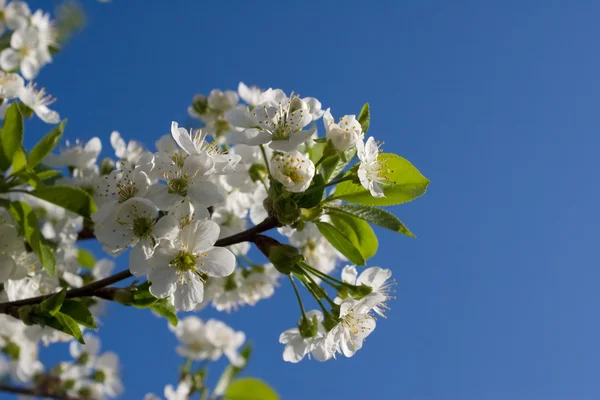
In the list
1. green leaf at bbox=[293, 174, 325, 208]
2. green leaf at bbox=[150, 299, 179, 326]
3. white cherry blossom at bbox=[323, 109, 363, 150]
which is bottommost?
green leaf at bbox=[150, 299, 179, 326]

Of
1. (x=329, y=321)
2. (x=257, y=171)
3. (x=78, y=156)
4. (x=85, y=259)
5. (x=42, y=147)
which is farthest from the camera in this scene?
Answer: (x=85, y=259)

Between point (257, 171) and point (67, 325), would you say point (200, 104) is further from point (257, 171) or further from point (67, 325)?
point (67, 325)

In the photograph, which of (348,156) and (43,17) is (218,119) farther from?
(43,17)

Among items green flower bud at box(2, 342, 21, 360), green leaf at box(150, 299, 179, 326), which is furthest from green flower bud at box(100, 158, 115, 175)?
green flower bud at box(2, 342, 21, 360)

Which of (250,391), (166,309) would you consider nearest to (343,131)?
(166,309)

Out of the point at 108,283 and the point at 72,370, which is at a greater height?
the point at 72,370

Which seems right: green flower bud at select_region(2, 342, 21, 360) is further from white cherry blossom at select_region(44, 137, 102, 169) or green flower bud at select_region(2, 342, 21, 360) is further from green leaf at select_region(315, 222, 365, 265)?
green leaf at select_region(315, 222, 365, 265)

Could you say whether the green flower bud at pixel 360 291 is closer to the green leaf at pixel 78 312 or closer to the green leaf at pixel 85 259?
the green leaf at pixel 78 312
